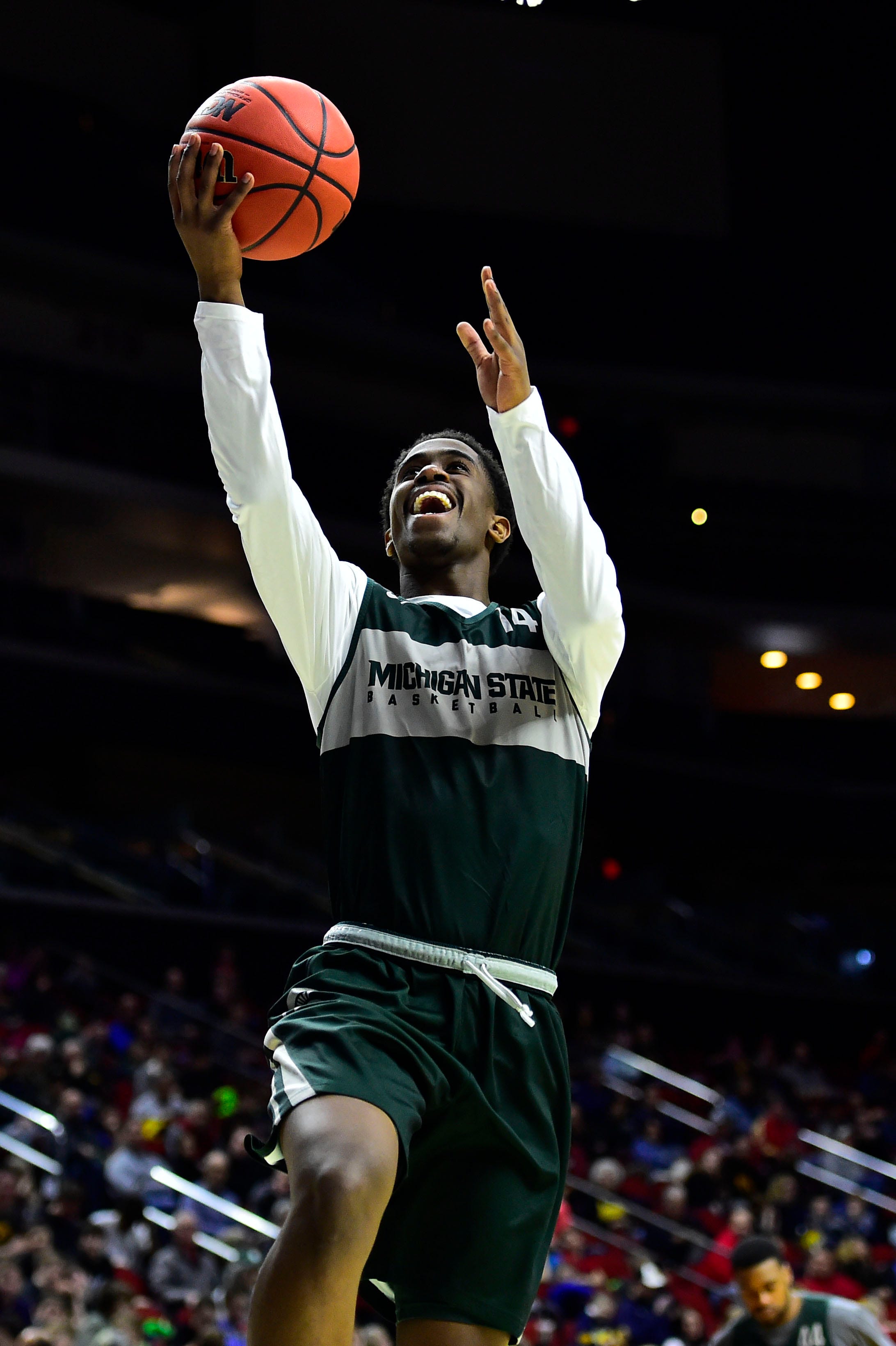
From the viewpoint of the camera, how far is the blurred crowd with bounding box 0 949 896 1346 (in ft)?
27.6

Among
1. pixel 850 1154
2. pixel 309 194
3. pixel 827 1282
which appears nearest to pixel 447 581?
pixel 309 194

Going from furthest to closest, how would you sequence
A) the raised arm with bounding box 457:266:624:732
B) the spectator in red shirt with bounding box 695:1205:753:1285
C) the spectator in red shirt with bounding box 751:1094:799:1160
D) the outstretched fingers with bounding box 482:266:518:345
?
the spectator in red shirt with bounding box 751:1094:799:1160 < the spectator in red shirt with bounding box 695:1205:753:1285 < the outstretched fingers with bounding box 482:266:518:345 < the raised arm with bounding box 457:266:624:732

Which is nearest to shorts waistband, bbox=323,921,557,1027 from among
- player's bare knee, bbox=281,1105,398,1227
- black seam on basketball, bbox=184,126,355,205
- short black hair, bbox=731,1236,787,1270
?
player's bare knee, bbox=281,1105,398,1227

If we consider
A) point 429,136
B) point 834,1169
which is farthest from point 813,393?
point 834,1169

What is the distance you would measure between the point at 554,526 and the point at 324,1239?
4.34 ft

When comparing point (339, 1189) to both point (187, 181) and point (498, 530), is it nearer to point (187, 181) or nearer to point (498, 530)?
point (498, 530)

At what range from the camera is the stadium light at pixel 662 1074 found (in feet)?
50.5

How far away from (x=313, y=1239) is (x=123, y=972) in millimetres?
14560

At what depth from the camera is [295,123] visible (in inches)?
134

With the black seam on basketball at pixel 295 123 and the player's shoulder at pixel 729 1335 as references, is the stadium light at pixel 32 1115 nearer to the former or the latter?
the player's shoulder at pixel 729 1335

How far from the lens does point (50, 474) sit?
1877 cm

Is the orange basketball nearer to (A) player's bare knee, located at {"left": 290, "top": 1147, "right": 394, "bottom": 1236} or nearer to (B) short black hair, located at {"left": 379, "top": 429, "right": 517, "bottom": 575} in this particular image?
(B) short black hair, located at {"left": 379, "top": 429, "right": 517, "bottom": 575}

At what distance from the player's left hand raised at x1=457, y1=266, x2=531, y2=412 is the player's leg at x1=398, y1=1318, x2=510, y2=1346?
5.46 feet

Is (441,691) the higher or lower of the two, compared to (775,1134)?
higher
